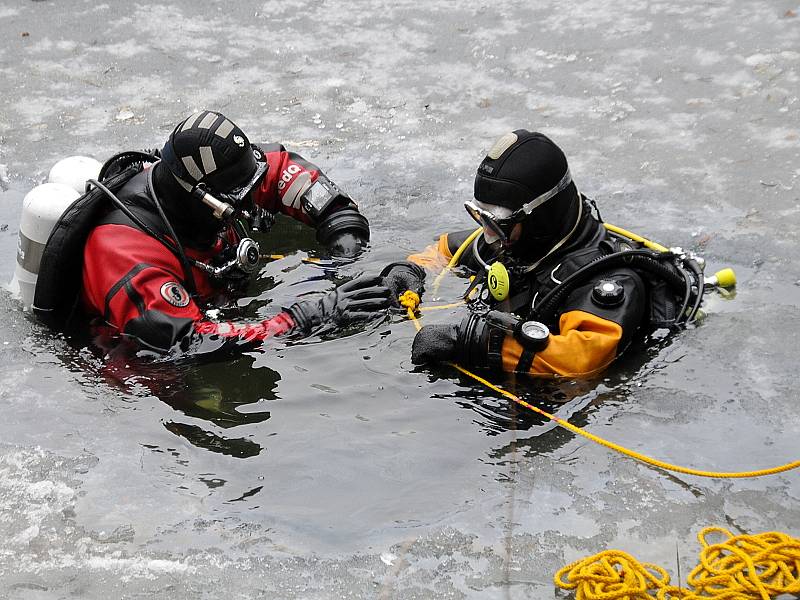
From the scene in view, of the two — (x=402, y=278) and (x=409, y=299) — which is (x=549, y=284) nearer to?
(x=409, y=299)

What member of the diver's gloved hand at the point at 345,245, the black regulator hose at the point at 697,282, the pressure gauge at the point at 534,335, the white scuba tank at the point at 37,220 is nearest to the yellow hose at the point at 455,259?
the diver's gloved hand at the point at 345,245

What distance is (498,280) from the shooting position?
12.6ft

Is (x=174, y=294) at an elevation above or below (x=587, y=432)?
above

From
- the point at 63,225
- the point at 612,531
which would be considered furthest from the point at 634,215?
the point at 63,225

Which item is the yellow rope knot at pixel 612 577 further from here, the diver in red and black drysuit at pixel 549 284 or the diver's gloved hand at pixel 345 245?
the diver's gloved hand at pixel 345 245

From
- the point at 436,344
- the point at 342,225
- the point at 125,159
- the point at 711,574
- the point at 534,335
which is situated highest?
the point at 125,159

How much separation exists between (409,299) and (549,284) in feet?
2.29

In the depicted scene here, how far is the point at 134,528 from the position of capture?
3.02 meters

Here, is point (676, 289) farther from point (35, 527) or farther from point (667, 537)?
point (35, 527)

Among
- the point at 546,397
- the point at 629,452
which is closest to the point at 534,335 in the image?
the point at 546,397

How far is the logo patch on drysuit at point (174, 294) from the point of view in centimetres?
394

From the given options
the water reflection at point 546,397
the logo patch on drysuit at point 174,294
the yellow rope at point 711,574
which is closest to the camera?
the yellow rope at point 711,574

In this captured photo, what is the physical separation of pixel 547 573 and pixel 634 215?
2.63 metres

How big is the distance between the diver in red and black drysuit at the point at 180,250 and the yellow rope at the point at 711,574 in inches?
70.7
